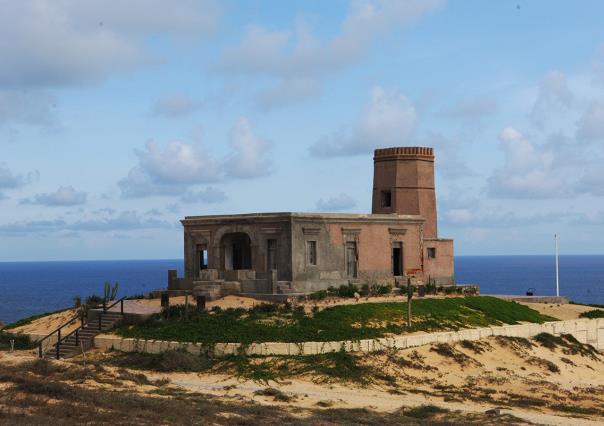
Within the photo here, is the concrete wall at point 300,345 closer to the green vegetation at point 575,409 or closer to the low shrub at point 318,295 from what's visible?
the low shrub at point 318,295

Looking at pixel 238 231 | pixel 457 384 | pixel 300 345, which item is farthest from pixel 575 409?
pixel 238 231

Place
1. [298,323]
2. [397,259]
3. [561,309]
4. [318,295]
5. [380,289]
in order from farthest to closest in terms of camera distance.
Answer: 1. [561,309]
2. [397,259]
3. [380,289]
4. [318,295]
5. [298,323]

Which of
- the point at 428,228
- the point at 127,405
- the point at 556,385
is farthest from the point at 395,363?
the point at 428,228

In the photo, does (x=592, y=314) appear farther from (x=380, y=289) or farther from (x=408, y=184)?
(x=380, y=289)

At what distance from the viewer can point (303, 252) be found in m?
39.2

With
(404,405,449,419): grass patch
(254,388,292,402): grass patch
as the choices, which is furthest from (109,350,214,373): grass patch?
(404,405,449,419): grass patch

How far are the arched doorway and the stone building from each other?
15mm

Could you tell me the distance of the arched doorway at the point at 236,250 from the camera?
42219 millimetres

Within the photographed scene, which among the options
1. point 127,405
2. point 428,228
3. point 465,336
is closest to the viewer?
point 127,405

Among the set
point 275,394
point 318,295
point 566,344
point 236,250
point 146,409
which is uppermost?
point 236,250

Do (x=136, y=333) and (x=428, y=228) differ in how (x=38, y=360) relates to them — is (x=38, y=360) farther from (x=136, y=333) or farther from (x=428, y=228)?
(x=428, y=228)

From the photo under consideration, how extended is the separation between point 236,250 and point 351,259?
630 cm

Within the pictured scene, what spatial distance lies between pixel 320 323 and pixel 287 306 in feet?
8.83

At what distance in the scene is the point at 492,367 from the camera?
107ft
